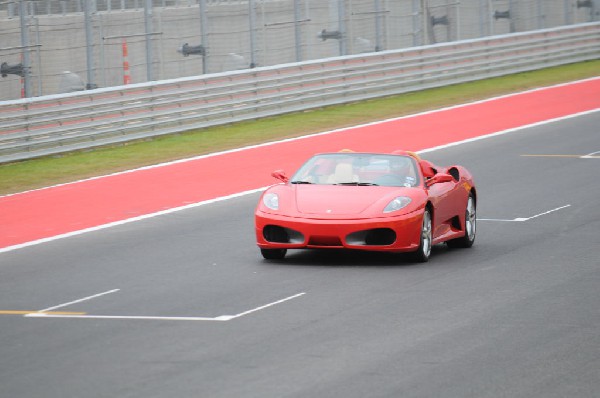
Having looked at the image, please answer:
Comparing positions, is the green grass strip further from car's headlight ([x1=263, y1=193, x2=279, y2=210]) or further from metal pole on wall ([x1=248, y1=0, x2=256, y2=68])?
car's headlight ([x1=263, y1=193, x2=279, y2=210])

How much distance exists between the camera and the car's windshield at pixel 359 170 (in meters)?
14.5

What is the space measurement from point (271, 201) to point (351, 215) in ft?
3.26

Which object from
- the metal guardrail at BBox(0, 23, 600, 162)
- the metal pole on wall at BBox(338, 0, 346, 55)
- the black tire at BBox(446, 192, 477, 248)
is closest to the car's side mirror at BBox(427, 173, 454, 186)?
the black tire at BBox(446, 192, 477, 248)

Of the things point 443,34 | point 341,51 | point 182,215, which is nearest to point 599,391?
point 182,215

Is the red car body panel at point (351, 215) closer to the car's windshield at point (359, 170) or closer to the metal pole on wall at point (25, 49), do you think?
the car's windshield at point (359, 170)

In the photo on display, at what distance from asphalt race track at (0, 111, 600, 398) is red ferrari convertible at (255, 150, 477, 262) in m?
0.29

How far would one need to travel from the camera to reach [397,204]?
13727mm

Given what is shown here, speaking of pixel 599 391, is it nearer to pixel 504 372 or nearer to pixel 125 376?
pixel 504 372

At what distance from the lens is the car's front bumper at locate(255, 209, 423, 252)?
1347 cm

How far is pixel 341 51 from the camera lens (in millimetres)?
32906

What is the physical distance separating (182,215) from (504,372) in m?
10.1

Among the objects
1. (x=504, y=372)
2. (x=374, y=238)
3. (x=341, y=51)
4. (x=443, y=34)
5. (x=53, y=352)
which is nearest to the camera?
(x=504, y=372)

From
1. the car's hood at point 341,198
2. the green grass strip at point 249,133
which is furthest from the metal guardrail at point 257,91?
the car's hood at point 341,198

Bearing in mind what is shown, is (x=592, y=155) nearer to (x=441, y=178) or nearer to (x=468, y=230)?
(x=468, y=230)
